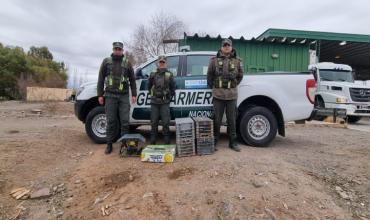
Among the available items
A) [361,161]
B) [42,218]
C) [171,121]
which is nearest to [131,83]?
[171,121]

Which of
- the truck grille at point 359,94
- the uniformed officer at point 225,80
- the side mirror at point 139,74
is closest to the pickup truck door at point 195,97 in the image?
the uniformed officer at point 225,80

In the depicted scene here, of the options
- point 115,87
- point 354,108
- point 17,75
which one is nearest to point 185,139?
point 115,87

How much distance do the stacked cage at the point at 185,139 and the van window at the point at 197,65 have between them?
1.38m

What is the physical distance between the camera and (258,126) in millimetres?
6883

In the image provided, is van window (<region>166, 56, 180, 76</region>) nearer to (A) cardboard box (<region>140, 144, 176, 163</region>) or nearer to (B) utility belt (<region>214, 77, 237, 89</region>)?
(B) utility belt (<region>214, 77, 237, 89</region>)

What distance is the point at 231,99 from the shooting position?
6.29 m

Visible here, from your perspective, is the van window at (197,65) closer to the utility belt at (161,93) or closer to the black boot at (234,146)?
the utility belt at (161,93)

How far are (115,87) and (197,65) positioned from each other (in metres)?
1.78

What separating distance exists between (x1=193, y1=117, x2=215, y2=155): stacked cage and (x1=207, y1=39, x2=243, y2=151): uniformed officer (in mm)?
425

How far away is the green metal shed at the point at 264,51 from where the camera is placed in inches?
584

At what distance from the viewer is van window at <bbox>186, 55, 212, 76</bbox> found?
23.1ft

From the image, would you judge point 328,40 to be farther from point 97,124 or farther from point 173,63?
point 97,124

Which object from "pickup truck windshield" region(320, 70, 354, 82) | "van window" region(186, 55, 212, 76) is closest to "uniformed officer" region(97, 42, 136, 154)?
"van window" region(186, 55, 212, 76)

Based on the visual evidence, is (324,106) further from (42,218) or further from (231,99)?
(42,218)
